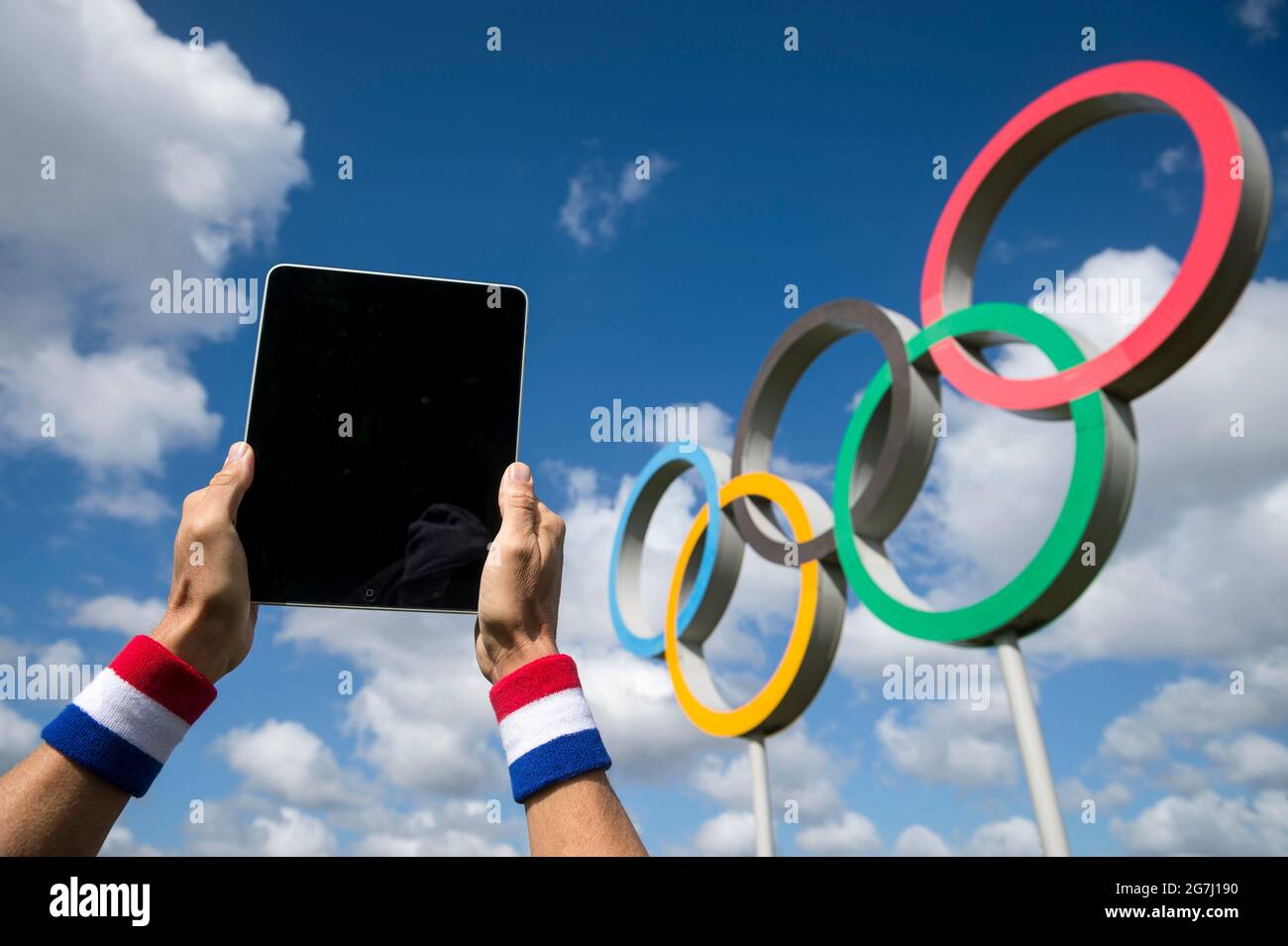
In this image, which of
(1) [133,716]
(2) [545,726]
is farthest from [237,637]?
(2) [545,726]

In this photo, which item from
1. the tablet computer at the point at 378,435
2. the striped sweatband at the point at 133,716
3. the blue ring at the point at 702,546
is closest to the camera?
the striped sweatband at the point at 133,716

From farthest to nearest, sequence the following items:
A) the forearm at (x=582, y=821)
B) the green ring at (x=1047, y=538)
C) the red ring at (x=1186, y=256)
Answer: the green ring at (x=1047, y=538) < the red ring at (x=1186, y=256) < the forearm at (x=582, y=821)

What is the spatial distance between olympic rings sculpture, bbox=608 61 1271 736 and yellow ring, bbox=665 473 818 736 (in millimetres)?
21

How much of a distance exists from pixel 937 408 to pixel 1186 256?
2.25 m

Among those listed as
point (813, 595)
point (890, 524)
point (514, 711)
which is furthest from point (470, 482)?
point (813, 595)

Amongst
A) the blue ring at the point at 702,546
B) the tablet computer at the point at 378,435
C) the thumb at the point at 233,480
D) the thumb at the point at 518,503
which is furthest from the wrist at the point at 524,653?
the blue ring at the point at 702,546

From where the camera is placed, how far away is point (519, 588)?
1689 mm

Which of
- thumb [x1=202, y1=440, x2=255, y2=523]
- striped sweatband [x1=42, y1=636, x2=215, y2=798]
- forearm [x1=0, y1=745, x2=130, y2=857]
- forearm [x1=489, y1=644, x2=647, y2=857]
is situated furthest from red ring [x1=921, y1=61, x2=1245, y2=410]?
forearm [x1=0, y1=745, x2=130, y2=857]

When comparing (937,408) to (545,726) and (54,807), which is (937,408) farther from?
(54,807)

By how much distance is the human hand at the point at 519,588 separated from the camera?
165 centimetres

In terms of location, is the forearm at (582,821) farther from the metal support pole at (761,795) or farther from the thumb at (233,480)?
the metal support pole at (761,795)

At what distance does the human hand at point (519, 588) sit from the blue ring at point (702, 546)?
7891 mm
